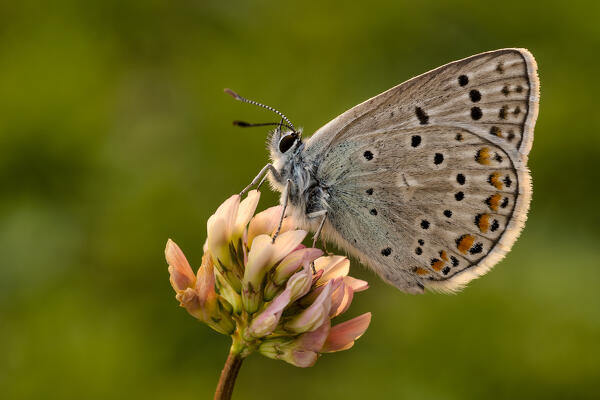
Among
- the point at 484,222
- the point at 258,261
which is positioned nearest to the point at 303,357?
the point at 258,261

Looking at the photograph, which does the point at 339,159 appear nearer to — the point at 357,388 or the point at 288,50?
the point at 357,388

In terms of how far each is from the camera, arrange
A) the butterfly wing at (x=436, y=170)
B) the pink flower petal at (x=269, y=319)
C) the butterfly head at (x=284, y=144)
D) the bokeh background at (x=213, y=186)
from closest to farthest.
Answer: the pink flower petal at (x=269, y=319) → the butterfly wing at (x=436, y=170) → the butterfly head at (x=284, y=144) → the bokeh background at (x=213, y=186)

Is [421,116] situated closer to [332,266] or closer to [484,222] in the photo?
[484,222]

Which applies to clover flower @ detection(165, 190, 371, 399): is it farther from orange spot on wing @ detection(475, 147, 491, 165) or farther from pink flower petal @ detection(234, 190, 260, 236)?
orange spot on wing @ detection(475, 147, 491, 165)

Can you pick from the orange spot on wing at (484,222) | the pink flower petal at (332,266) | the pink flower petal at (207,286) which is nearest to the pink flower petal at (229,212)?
the pink flower petal at (207,286)

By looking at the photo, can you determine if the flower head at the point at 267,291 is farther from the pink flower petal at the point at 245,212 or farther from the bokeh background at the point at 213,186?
the bokeh background at the point at 213,186

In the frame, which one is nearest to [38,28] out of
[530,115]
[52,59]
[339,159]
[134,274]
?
[52,59]

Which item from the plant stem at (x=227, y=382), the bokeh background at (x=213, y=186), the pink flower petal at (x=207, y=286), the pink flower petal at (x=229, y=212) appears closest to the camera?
the plant stem at (x=227, y=382)

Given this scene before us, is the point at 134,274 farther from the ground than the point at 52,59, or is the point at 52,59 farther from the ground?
the point at 52,59
